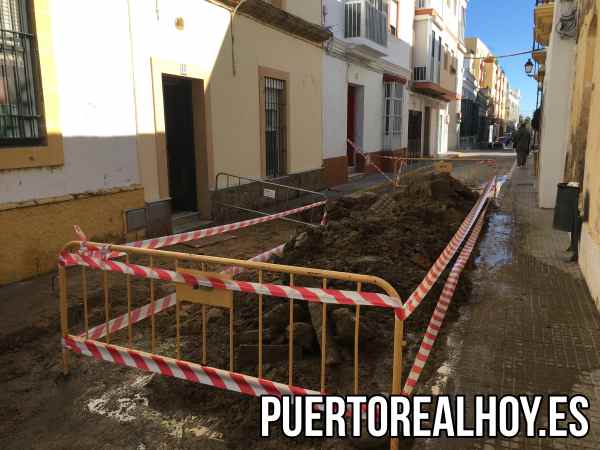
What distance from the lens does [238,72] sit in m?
10.1

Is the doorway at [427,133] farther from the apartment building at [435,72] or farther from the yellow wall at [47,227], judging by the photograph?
the yellow wall at [47,227]

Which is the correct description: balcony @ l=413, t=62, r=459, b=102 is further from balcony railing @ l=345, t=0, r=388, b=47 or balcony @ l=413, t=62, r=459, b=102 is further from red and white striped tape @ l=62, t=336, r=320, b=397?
red and white striped tape @ l=62, t=336, r=320, b=397

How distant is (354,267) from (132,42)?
5055 mm

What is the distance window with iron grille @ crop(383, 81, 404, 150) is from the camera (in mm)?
20094

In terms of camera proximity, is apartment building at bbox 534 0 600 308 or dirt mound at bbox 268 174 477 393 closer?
dirt mound at bbox 268 174 477 393

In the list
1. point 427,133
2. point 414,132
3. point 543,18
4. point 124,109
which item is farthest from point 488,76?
point 124,109

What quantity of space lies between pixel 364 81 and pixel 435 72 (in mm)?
9707

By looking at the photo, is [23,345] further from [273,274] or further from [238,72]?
[238,72]

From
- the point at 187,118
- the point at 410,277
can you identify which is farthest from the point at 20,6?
the point at 410,277

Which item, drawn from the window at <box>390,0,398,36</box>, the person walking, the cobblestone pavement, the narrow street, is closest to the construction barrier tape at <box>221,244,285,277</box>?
the narrow street

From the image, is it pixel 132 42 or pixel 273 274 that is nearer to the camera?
pixel 273 274

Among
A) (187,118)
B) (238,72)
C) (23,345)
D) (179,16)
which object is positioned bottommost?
(23,345)

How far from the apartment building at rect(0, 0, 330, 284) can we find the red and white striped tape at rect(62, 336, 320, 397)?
119 inches

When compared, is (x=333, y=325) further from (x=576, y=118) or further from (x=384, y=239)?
(x=576, y=118)
